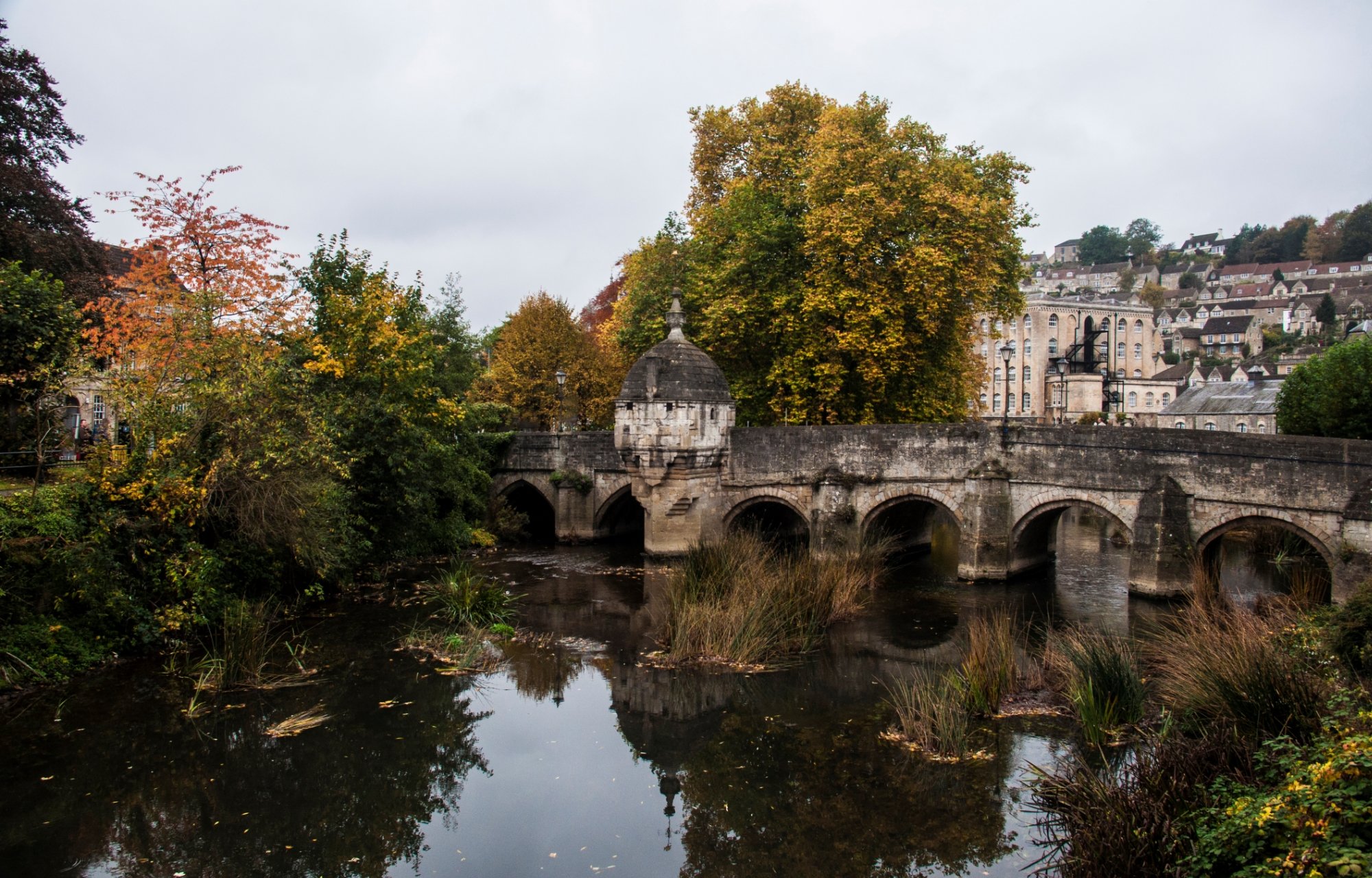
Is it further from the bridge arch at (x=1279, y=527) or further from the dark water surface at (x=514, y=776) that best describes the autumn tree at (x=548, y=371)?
the bridge arch at (x=1279, y=527)

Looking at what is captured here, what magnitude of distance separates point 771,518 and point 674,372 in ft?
22.1

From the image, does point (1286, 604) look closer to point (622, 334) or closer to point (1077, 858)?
point (1077, 858)

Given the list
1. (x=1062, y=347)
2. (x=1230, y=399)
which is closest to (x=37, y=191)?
(x=1230, y=399)

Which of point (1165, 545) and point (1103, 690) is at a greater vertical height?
point (1165, 545)

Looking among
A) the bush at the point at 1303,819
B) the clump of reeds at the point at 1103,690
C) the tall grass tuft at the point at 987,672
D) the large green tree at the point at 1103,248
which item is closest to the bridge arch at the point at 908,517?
the tall grass tuft at the point at 987,672

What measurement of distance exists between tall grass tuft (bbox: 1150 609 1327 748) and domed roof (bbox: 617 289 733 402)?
13056 mm

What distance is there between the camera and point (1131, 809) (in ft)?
23.2

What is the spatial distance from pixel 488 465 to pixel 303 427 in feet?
37.0

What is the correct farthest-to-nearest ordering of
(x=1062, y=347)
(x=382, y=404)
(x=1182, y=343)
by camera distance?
(x=1182, y=343) < (x=1062, y=347) < (x=382, y=404)

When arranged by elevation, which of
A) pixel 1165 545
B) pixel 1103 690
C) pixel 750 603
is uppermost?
pixel 1165 545

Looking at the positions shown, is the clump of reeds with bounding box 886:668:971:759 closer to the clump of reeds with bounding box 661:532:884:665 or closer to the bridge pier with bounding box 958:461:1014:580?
the clump of reeds with bounding box 661:532:884:665

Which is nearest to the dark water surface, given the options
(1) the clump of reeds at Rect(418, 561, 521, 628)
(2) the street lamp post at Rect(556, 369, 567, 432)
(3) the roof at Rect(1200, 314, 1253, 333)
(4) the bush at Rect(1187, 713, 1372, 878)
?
(1) the clump of reeds at Rect(418, 561, 521, 628)

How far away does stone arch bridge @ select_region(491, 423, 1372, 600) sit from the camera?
52.2ft

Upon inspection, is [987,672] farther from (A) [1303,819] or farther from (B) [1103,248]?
(B) [1103,248]
